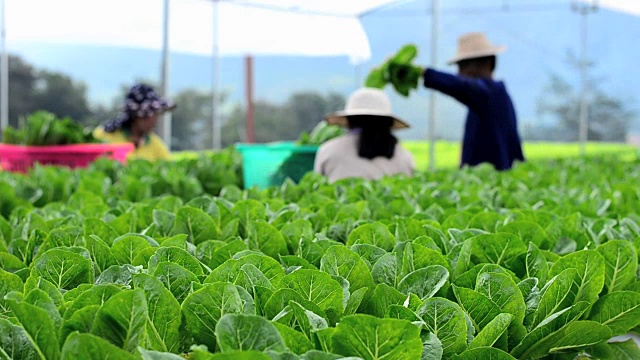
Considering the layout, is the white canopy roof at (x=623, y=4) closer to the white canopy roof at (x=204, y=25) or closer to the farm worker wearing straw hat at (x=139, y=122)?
the white canopy roof at (x=204, y=25)

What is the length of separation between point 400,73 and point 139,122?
336cm

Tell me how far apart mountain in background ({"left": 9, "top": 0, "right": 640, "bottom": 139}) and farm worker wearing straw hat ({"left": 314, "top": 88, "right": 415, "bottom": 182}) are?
5715 mm

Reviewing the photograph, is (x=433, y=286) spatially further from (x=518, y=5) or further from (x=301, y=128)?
(x=518, y=5)

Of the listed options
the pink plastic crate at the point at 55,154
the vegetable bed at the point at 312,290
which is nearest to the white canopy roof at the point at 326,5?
the pink plastic crate at the point at 55,154

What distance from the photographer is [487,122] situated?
21.0 feet

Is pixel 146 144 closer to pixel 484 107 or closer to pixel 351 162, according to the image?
pixel 484 107

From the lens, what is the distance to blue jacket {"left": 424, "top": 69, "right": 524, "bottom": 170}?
614 centimetres

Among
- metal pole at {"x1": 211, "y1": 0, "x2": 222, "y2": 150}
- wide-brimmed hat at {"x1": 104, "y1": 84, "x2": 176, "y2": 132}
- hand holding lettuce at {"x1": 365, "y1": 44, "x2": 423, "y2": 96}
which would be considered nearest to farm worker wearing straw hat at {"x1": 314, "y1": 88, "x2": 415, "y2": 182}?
hand holding lettuce at {"x1": 365, "y1": 44, "x2": 423, "y2": 96}

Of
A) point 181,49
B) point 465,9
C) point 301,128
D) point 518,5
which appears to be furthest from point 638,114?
point 181,49

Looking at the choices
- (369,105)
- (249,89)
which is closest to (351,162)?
(369,105)

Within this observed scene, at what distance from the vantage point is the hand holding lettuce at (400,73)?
5727mm

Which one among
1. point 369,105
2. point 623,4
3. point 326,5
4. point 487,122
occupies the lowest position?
point 487,122

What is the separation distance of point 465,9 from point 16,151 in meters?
10.2

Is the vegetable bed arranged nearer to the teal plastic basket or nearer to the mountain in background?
the teal plastic basket
